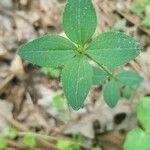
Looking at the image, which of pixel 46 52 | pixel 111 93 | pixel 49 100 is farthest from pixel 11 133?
pixel 46 52

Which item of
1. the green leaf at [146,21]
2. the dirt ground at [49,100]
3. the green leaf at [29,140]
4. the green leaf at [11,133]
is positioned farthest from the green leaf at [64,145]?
the green leaf at [146,21]

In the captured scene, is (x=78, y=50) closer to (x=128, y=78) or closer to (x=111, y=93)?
(x=111, y=93)

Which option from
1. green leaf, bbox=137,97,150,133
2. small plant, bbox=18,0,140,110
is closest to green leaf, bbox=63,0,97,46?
small plant, bbox=18,0,140,110

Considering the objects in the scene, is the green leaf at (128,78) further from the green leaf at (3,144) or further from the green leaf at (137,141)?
the green leaf at (3,144)

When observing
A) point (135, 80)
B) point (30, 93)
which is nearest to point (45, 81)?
point (30, 93)

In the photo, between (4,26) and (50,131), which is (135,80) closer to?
(50,131)

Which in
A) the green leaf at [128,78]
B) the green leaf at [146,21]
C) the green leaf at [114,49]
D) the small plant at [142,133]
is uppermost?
the green leaf at [146,21]
